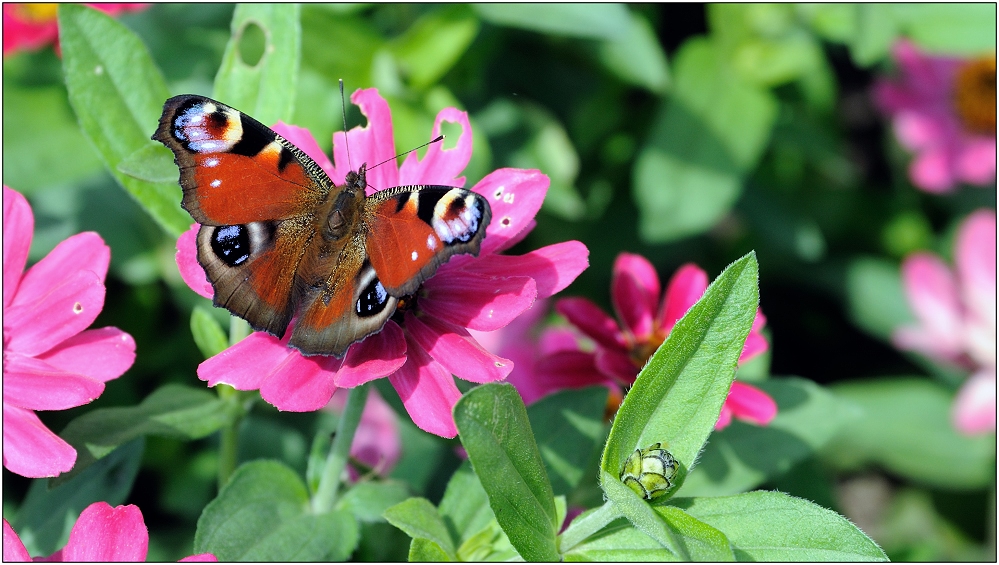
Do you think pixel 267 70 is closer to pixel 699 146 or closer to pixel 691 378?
pixel 691 378

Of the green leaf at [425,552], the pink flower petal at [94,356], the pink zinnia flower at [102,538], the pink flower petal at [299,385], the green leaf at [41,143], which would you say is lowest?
the green leaf at [41,143]

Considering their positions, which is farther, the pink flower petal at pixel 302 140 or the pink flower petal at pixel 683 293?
the pink flower petal at pixel 683 293

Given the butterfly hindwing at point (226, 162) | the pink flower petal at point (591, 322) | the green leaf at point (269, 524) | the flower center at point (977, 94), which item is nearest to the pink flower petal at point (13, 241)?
the butterfly hindwing at point (226, 162)

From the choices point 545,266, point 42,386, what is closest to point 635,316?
point 545,266

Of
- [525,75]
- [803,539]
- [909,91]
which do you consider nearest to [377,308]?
[803,539]

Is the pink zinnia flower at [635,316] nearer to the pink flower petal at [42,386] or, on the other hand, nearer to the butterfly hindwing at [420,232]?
the butterfly hindwing at [420,232]

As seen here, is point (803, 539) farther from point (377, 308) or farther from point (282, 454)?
point (282, 454)

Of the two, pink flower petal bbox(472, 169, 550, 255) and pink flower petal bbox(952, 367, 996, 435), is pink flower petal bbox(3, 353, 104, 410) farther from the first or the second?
pink flower petal bbox(952, 367, 996, 435)
